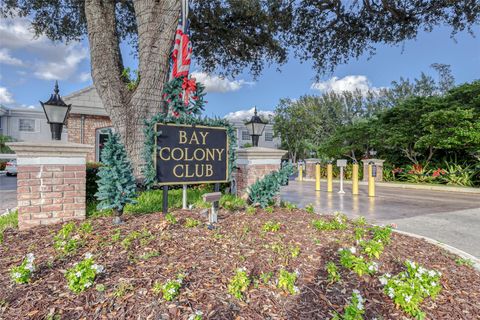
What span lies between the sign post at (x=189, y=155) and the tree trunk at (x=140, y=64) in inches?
77.4

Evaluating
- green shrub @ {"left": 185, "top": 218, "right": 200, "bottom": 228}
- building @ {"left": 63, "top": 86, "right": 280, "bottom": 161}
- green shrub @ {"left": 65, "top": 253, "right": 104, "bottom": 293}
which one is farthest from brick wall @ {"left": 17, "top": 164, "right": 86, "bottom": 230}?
building @ {"left": 63, "top": 86, "right": 280, "bottom": 161}

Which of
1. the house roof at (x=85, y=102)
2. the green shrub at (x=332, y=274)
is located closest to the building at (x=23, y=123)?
the house roof at (x=85, y=102)

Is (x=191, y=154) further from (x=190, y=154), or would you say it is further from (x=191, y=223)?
(x=191, y=223)

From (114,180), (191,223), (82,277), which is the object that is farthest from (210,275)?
(114,180)

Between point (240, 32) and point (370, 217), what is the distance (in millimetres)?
6985

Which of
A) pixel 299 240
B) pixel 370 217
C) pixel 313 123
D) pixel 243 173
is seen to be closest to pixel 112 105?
pixel 243 173

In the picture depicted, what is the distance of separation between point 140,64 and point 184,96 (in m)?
2.00

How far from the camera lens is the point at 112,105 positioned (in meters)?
5.95

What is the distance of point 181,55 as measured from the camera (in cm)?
506

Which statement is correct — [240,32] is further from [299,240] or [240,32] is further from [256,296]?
[256,296]

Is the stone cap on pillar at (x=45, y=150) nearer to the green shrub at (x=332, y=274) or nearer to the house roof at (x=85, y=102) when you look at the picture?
the green shrub at (x=332, y=274)

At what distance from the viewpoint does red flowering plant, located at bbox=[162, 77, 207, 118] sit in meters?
4.68

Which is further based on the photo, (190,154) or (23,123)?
(23,123)

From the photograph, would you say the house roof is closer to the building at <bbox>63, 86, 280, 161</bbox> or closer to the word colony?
the building at <bbox>63, 86, 280, 161</bbox>
